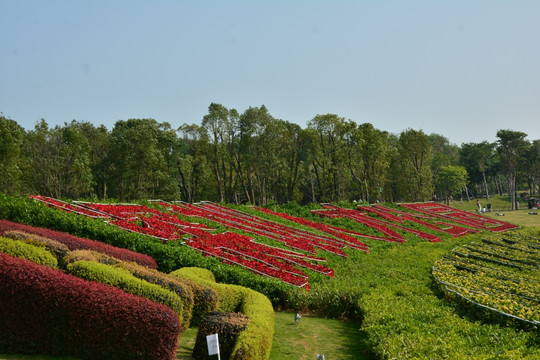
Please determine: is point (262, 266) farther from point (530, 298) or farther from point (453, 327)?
point (530, 298)

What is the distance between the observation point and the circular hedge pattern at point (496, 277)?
10.5 m

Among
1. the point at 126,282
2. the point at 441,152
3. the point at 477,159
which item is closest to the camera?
the point at 126,282

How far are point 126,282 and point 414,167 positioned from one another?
60.2 meters

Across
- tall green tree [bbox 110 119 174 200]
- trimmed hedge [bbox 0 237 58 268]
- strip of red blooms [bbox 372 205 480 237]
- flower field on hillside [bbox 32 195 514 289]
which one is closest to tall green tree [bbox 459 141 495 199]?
strip of red blooms [bbox 372 205 480 237]

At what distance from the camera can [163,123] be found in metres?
51.4

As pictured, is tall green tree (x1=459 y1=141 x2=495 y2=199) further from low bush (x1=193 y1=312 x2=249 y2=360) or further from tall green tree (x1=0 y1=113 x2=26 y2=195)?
low bush (x1=193 y1=312 x2=249 y2=360)

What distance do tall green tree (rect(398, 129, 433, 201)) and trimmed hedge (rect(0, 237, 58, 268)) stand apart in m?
57.2

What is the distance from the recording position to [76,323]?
273 inches

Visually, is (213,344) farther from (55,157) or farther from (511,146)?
(511,146)

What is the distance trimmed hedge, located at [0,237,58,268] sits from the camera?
8008 mm

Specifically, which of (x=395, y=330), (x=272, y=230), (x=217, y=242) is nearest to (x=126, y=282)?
(x=395, y=330)

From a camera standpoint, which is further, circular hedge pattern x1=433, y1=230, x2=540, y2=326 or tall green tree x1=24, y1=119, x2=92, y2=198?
tall green tree x1=24, y1=119, x2=92, y2=198

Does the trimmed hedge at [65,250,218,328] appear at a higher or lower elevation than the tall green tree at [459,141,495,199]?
lower

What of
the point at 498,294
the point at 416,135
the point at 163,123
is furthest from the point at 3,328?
the point at 416,135
